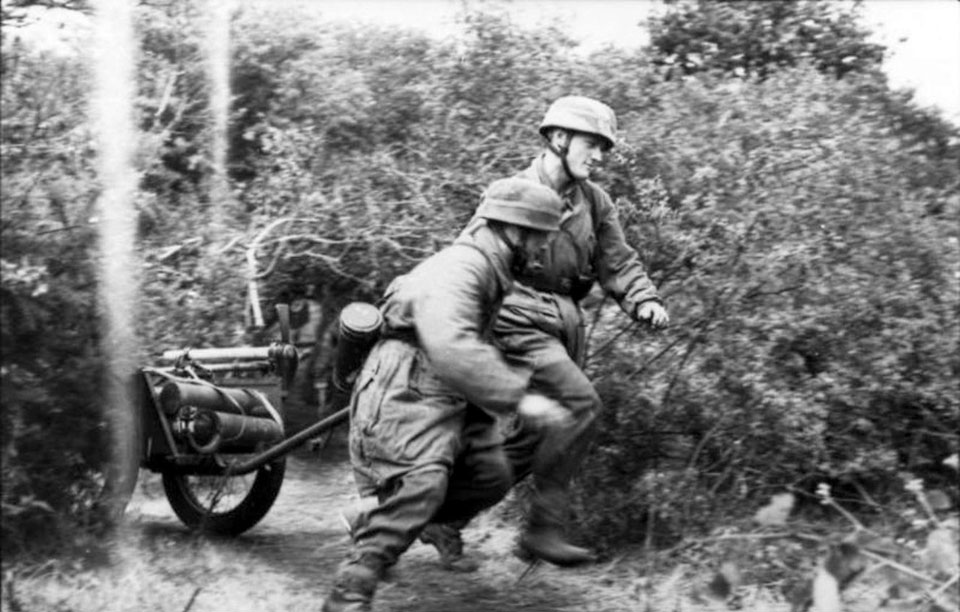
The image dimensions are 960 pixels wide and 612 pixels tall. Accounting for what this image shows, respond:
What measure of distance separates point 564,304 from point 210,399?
172cm

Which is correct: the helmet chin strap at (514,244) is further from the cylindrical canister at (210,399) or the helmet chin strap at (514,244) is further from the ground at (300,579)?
the cylindrical canister at (210,399)

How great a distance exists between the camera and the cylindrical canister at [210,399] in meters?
7.03

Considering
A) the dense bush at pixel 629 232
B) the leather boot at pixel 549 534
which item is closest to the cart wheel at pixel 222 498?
the dense bush at pixel 629 232

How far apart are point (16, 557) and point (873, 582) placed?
321 cm

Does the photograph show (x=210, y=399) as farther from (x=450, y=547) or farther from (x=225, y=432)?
(x=450, y=547)

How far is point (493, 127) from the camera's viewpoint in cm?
852

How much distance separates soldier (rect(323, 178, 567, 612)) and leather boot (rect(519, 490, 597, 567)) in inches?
12.5

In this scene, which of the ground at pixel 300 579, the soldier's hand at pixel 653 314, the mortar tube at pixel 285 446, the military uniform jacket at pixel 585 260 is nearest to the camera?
the ground at pixel 300 579

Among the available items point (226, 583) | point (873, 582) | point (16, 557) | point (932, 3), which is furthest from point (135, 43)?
point (932, 3)

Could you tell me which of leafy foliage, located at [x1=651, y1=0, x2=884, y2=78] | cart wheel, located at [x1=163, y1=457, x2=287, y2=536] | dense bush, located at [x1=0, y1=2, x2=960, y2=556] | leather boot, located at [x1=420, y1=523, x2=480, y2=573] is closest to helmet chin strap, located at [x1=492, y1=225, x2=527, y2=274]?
dense bush, located at [x1=0, y1=2, x2=960, y2=556]

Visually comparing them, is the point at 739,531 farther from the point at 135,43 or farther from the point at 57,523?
the point at 135,43

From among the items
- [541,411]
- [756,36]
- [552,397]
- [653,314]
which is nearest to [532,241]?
[541,411]

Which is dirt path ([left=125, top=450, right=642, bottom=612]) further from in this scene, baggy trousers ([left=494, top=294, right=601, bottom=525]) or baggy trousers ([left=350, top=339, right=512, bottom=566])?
baggy trousers ([left=494, top=294, right=601, bottom=525])

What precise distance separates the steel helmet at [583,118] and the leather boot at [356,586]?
2.14 metres
